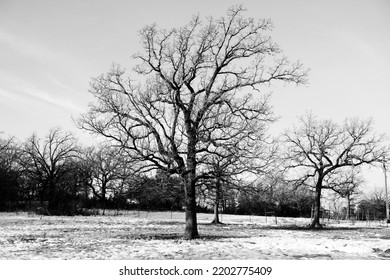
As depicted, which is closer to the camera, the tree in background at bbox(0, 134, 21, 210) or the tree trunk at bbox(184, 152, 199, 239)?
the tree trunk at bbox(184, 152, 199, 239)

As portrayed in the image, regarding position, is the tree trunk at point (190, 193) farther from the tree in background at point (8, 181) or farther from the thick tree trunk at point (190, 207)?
the tree in background at point (8, 181)

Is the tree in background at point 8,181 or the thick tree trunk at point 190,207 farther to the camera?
the tree in background at point 8,181

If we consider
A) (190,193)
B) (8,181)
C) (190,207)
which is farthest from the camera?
(8,181)

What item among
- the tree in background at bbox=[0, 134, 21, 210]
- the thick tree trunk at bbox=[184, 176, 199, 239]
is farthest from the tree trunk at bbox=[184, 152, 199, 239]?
the tree in background at bbox=[0, 134, 21, 210]

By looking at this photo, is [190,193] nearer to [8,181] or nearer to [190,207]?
[190,207]

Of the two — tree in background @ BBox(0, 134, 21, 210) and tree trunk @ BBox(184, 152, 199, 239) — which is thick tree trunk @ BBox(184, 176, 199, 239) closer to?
A: tree trunk @ BBox(184, 152, 199, 239)

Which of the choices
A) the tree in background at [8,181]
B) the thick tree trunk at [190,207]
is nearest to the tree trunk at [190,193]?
the thick tree trunk at [190,207]

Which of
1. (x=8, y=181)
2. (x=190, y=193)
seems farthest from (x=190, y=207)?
(x=8, y=181)

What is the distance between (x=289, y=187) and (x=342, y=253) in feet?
75.7

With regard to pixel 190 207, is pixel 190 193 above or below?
above

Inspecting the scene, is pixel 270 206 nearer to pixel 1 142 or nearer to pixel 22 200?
pixel 22 200
